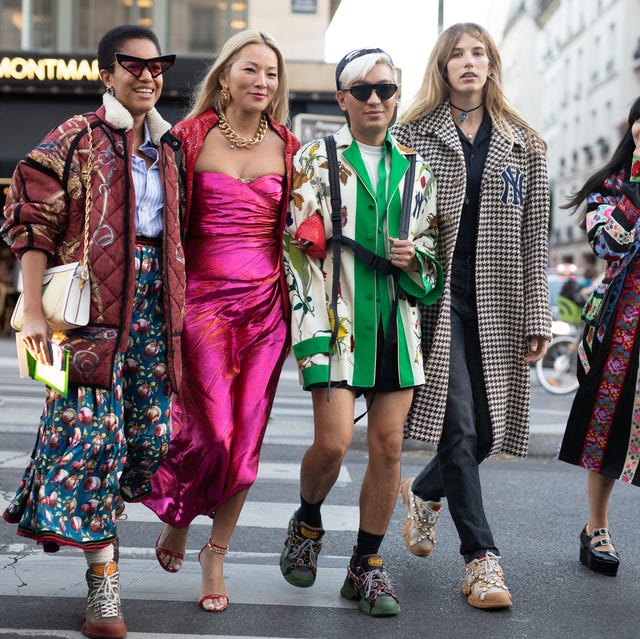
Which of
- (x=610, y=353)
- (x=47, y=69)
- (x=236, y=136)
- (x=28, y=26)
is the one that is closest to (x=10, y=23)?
(x=28, y=26)

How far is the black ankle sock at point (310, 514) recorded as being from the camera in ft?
12.2

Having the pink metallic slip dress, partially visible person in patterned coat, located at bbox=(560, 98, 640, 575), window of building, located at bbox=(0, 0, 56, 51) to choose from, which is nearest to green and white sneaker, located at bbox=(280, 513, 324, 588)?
the pink metallic slip dress

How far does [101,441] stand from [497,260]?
1.67 metres

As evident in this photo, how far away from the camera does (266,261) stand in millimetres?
3576

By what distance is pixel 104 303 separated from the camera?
124 inches

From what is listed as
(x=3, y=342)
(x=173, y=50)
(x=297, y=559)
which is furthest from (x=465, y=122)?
(x=3, y=342)

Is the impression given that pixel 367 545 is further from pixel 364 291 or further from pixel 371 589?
pixel 364 291

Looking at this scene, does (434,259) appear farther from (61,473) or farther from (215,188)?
(61,473)

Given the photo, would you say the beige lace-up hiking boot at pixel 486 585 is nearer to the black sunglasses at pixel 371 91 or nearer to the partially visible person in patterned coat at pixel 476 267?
the partially visible person in patterned coat at pixel 476 267

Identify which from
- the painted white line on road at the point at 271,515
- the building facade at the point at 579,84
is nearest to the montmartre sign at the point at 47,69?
the painted white line on road at the point at 271,515

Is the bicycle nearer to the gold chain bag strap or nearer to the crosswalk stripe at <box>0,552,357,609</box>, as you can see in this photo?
the crosswalk stripe at <box>0,552,357,609</box>

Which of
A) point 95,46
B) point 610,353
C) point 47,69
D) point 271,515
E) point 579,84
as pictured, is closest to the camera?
point 610,353

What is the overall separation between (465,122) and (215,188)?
110 cm

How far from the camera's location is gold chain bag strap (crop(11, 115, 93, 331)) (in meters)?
3.07
